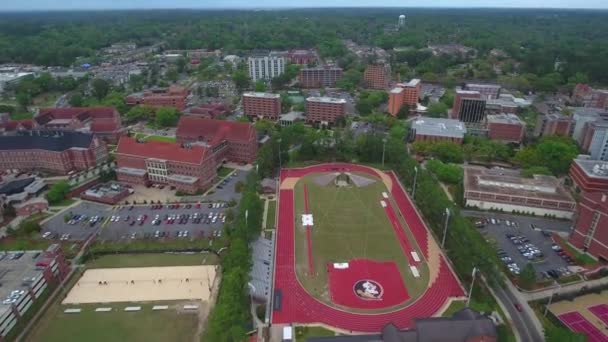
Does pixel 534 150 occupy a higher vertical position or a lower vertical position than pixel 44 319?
higher

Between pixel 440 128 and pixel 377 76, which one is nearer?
pixel 440 128

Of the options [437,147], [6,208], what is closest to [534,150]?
[437,147]

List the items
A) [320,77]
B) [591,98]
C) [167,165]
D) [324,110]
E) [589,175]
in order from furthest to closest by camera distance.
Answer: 1. [320,77]
2. [591,98]
3. [324,110]
4. [167,165]
5. [589,175]

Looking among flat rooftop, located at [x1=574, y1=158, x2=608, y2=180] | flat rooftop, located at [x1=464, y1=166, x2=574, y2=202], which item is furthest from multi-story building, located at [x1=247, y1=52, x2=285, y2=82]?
flat rooftop, located at [x1=574, y1=158, x2=608, y2=180]

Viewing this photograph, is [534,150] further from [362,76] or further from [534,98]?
[362,76]

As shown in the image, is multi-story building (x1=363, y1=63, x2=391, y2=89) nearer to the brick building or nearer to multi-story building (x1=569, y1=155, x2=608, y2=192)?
the brick building

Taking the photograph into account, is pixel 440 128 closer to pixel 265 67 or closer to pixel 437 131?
pixel 437 131

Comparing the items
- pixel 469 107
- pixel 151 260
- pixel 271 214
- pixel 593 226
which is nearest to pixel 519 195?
pixel 593 226
